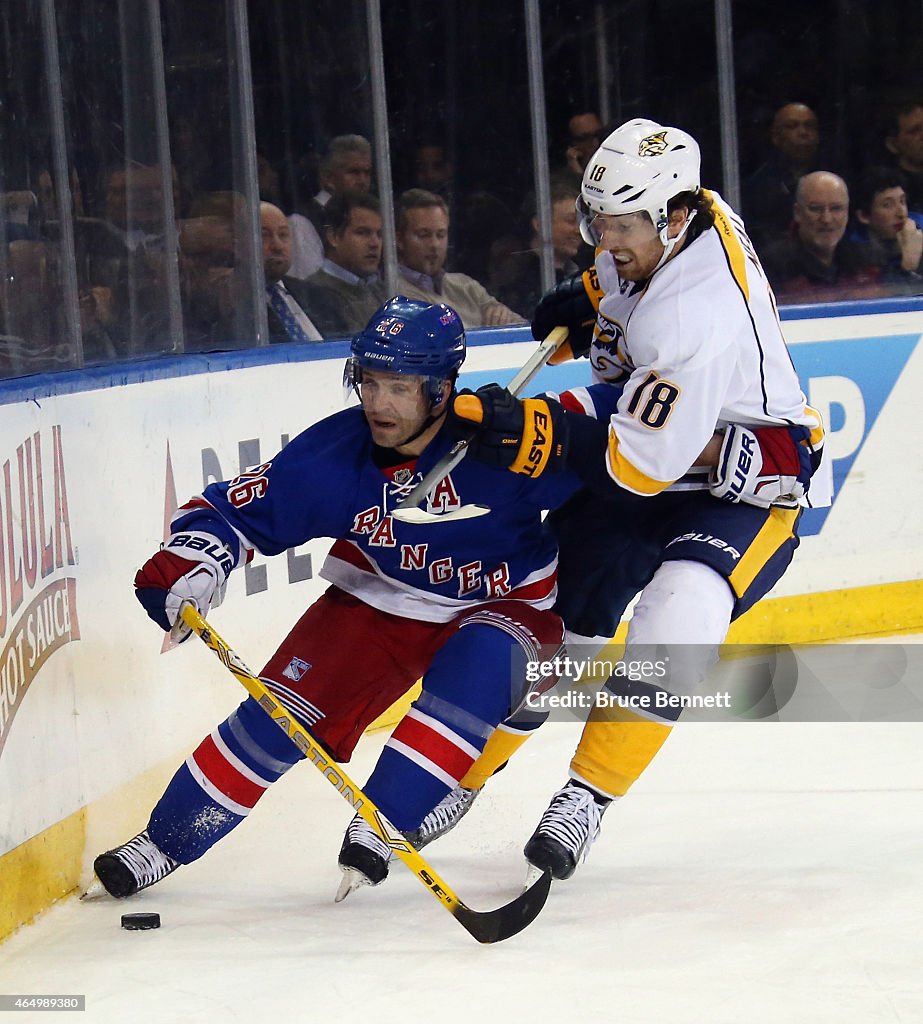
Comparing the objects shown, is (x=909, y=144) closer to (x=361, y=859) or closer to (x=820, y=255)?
(x=820, y=255)

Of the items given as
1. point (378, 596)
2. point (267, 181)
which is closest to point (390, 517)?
point (378, 596)

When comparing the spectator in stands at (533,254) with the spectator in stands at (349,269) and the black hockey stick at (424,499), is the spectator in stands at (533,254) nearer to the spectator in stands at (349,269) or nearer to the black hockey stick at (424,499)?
the spectator in stands at (349,269)

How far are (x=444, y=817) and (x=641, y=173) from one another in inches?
48.4

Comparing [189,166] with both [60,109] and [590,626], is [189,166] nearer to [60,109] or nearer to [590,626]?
[60,109]

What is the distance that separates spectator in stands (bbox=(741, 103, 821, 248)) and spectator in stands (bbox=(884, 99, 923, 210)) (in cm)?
25

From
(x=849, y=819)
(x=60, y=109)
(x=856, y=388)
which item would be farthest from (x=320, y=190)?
(x=849, y=819)

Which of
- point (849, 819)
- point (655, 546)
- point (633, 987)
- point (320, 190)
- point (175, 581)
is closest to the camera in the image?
point (633, 987)

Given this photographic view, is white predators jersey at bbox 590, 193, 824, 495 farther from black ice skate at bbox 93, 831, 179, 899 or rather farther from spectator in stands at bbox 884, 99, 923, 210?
spectator in stands at bbox 884, 99, 923, 210

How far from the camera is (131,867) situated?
9.50ft

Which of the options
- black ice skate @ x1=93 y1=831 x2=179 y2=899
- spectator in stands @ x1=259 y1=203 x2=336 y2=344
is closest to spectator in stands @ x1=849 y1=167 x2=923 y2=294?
spectator in stands @ x1=259 y1=203 x2=336 y2=344

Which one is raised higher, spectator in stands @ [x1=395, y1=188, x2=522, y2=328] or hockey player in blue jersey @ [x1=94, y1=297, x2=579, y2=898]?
spectator in stands @ [x1=395, y1=188, x2=522, y2=328]

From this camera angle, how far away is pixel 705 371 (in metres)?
2.79

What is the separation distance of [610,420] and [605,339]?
0.36 metres

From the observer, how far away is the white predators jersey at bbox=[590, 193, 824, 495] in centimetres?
278
